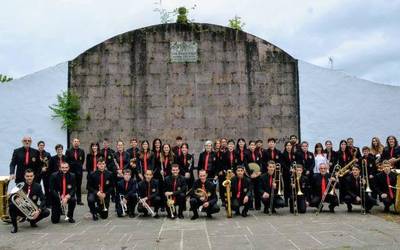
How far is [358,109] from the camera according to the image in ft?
41.2

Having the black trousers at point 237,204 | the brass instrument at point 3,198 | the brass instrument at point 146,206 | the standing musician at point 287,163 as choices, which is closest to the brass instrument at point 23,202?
the brass instrument at point 3,198

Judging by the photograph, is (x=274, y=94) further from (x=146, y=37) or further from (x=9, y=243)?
(x=9, y=243)

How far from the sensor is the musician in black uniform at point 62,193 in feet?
28.7

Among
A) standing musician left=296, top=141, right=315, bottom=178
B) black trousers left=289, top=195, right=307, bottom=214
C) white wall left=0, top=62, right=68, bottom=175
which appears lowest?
black trousers left=289, top=195, right=307, bottom=214

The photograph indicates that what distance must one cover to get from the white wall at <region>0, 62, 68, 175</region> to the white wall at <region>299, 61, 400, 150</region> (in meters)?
6.87

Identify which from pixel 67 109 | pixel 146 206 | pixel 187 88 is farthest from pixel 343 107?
pixel 67 109

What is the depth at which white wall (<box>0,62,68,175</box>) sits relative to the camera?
12.4 metres

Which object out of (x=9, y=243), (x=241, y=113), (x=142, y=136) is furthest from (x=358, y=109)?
(x=9, y=243)

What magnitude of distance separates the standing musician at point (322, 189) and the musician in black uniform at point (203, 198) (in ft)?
7.20

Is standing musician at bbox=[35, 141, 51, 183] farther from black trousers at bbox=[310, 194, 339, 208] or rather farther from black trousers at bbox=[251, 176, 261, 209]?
black trousers at bbox=[310, 194, 339, 208]

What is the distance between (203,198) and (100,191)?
216 centimetres

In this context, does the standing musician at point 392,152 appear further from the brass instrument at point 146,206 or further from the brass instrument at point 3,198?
the brass instrument at point 3,198

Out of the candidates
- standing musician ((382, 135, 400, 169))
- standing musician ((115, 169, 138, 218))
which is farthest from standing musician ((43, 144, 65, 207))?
standing musician ((382, 135, 400, 169))

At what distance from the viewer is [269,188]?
9648 mm
